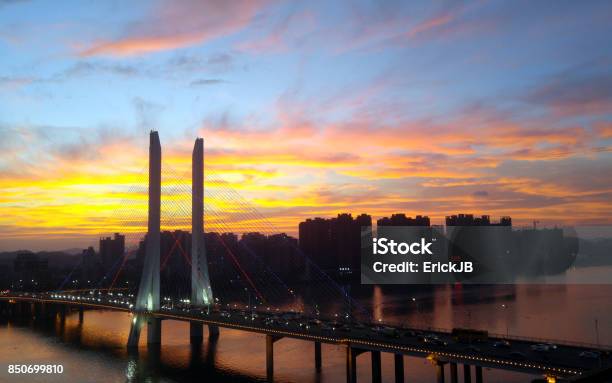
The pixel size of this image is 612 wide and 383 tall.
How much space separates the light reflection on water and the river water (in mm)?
43

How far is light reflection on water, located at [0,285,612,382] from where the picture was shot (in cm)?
2367

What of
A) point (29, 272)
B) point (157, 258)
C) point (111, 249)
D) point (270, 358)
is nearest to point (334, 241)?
point (111, 249)

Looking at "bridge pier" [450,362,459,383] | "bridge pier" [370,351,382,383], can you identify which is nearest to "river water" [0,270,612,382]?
"bridge pier" [370,351,382,383]

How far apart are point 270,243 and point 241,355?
5522 centimetres

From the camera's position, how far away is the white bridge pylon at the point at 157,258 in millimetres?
30422

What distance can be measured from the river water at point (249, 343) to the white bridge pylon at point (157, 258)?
1.42 meters

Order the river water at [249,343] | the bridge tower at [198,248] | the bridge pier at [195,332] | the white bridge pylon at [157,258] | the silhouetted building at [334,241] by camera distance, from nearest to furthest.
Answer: the river water at [249,343] < the white bridge pylon at [157,258] < the bridge tower at [198,248] < the bridge pier at [195,332] < the silhouetted building at [334,241]

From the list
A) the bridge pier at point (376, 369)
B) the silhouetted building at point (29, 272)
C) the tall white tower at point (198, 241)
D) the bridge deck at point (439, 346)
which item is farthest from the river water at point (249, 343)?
the silhouetted building at point (29, 272)

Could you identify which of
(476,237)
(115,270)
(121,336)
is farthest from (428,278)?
(121,336)

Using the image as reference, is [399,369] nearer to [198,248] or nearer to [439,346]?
[439,346]

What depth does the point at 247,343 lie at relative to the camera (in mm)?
31125

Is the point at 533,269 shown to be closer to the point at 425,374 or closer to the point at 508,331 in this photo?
the point at 508,331

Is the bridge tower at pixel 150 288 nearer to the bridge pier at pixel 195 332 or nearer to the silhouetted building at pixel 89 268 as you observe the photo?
the bridge pier at pixel 195 332

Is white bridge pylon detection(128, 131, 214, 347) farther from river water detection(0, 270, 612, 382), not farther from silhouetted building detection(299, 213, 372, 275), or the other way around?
silhouetted building detection(299, 213, 372, 275)
